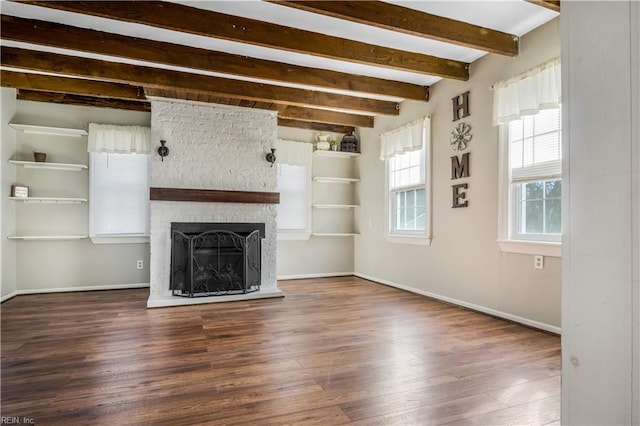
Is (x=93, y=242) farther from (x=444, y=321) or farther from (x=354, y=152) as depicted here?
(x=444, y=321)

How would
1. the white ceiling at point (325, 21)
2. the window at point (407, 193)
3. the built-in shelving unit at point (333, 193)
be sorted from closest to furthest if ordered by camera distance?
the white ceiling at point (325, 21), the window at point (407, 193), the built-in shelving unit at point (333, 193)

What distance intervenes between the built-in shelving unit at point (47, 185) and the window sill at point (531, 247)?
16.4 feet

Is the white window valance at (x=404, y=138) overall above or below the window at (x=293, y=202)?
above

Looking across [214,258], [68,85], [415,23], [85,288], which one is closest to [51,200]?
[85,288]

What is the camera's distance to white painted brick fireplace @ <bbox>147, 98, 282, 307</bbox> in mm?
4262

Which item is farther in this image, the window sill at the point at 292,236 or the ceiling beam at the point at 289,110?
the window sill at the point at 292,236

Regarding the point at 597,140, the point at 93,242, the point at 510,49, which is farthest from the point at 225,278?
the point at 597,140

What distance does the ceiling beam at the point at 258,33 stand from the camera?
102 inches

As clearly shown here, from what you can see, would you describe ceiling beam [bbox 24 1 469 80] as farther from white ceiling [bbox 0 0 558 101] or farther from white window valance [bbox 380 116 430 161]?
white window valance [bbox 380 116 430 161]

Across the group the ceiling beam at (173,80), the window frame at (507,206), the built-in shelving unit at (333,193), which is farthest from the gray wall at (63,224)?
the window frame at (507,206)

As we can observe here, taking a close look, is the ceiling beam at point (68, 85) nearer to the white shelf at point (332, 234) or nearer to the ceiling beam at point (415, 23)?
the ceiling beam at point (415, 23)

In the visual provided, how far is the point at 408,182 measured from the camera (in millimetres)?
4875

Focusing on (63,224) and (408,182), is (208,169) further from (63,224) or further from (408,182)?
(408,182)

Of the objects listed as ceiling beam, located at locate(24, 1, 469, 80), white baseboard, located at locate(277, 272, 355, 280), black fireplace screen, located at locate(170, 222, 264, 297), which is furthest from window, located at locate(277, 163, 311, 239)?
ceiling beam, located at locate(24, 1, 469, 80)
